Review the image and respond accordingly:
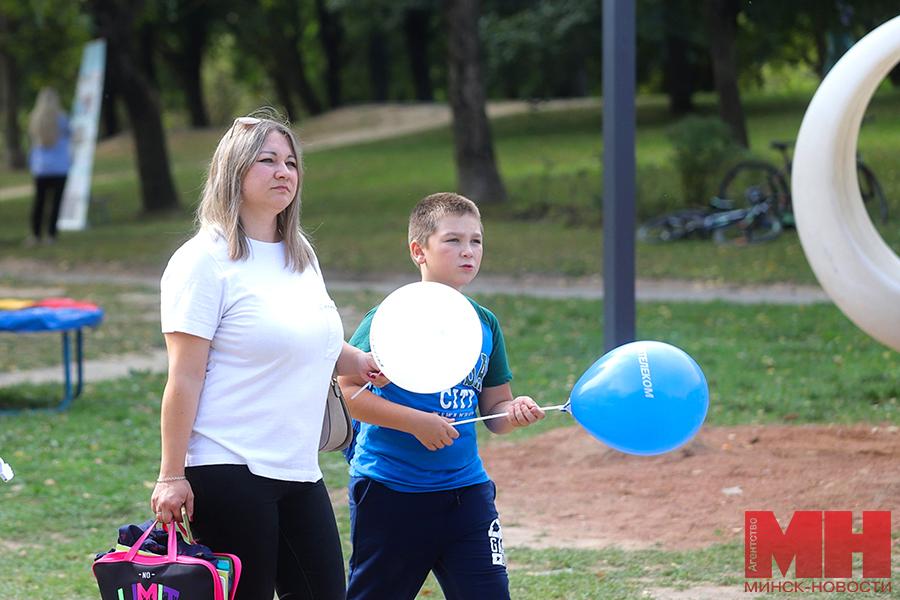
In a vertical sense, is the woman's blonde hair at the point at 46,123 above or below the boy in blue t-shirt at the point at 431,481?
above

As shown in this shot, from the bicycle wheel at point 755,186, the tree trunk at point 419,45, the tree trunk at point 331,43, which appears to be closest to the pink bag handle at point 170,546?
the bicycle wheel at point 755,186

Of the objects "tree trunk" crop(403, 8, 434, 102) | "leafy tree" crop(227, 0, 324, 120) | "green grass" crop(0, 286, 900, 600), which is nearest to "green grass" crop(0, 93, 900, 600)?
"green grass" crop(0, 286, 900, 600)

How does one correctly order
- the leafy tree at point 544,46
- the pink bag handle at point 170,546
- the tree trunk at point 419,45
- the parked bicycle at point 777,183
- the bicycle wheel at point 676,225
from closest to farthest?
the pink bag handle at point 170,546
the parked bicycle at point 777,183
the bicycle wheel at point 676,225
the leafy tree at point 544,46
the tree trunk at point 419,45

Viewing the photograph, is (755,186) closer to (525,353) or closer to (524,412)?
(525,353)

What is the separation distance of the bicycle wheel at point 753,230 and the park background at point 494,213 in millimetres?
260

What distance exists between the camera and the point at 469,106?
65.0ft

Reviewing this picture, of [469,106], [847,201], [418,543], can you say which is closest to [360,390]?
[418,543]

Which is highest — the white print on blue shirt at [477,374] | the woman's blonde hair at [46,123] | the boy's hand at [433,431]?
the woman's blonde hair at [46,123]

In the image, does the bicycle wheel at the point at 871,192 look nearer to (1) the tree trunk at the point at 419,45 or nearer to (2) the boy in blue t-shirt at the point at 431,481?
(2) the boy in blue t-shirt at the point at 431,481

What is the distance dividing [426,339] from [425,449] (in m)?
0.39

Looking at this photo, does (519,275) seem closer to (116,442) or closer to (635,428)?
(116,442)

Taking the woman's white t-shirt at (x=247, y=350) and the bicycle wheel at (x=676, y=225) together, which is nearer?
the woman's white t-shirt at (x=247, y=350)

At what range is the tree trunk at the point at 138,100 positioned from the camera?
2023cm

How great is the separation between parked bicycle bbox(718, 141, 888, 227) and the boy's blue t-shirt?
11524mm
